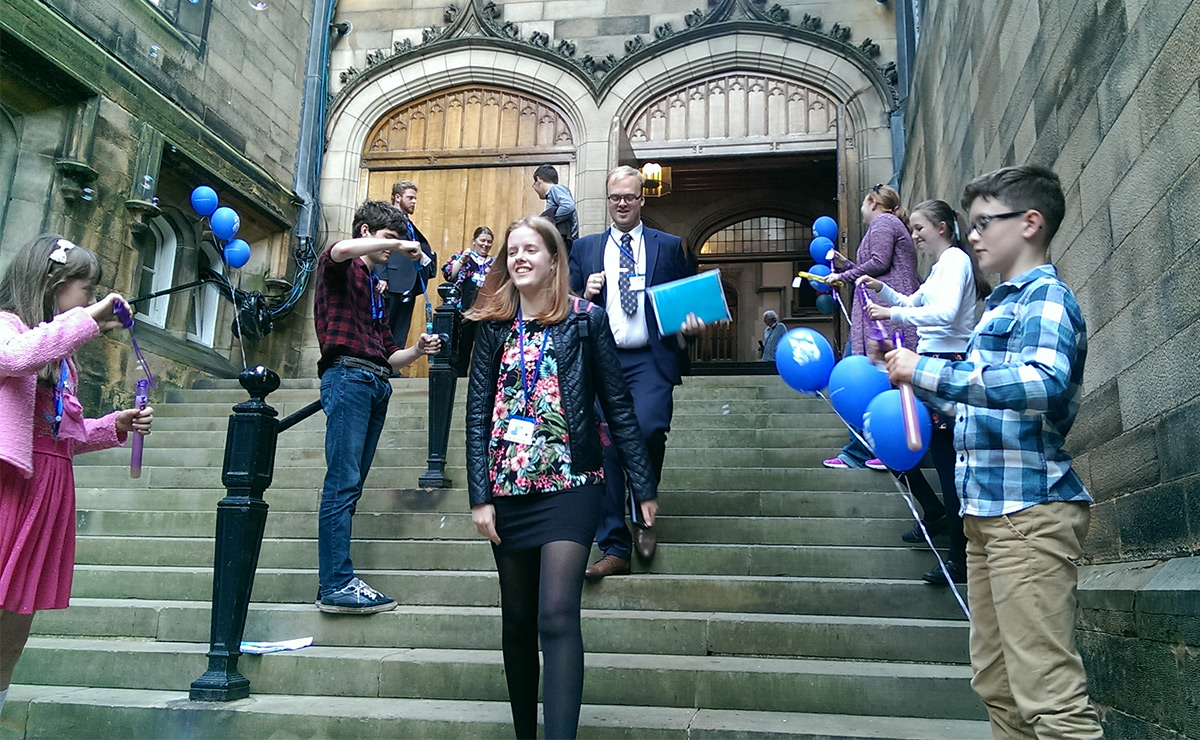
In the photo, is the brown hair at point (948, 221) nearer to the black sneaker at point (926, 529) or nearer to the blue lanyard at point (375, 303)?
the black sneaker at point (926, 529)

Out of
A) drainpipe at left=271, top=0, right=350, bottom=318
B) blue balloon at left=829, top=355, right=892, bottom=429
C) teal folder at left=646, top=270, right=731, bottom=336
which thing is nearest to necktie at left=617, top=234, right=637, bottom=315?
teal folder at left=646, top=270, right=731, bottom=336

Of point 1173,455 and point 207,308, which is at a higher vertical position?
point 207,308

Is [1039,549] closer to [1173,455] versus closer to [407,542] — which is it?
[1173,455]

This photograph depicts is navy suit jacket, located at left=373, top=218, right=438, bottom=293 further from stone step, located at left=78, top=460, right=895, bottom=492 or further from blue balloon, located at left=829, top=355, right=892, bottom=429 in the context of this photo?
blue balloon, located at left=829, top=355, right=892, bottom=429

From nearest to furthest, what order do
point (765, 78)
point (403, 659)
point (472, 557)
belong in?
1. point (403, 659)
2. point (472, 557)
3. point (765, 78)

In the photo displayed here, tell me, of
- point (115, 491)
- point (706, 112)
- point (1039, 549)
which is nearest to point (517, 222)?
point (1039, 549)

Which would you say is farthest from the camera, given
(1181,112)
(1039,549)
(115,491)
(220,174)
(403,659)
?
(220,174)

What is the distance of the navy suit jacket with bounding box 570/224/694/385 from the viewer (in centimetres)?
407

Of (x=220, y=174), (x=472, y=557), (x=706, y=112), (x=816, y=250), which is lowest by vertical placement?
(x=472, y=557)

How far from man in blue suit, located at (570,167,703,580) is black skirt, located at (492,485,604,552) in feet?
4.60

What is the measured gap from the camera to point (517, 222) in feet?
9.19

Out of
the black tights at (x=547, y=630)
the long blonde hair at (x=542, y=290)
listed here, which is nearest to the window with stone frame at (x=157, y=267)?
the long blonde hair at (x=542, y=290)

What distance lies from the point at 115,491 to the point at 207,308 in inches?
169

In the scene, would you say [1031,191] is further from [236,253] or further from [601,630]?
[236,253]
